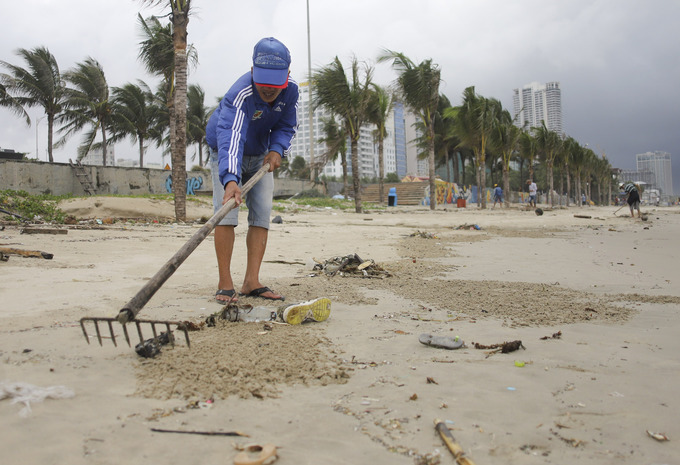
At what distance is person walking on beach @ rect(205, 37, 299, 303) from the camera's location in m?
Result: 3.02

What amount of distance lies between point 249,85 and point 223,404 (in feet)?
7.45

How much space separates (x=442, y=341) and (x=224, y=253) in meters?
1.70

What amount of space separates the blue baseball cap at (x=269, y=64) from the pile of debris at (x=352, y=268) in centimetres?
197

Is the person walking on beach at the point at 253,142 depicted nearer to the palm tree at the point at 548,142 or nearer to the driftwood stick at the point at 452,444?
the driftwood stick at the point at 452,444

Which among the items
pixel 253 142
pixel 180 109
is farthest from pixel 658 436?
pixel 180 109

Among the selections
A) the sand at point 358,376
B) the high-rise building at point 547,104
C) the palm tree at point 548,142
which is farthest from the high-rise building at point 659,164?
the sand at point 358,376

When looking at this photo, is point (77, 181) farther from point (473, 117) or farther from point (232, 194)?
point (232, 194)

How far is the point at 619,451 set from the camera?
1.31 m

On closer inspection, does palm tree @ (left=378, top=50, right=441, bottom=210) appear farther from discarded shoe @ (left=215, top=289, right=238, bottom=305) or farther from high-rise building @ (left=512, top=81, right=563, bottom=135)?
high-rise building @ (left=512, top=81, right=563, bottom=135)

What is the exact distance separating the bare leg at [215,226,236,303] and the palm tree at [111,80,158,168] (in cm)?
3243

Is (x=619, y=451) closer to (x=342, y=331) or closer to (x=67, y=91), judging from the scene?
(x=342, y=331)

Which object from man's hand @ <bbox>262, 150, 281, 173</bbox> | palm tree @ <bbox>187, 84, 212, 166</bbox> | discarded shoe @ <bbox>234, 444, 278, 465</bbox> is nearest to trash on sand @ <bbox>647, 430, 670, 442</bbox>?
discarded shoe @ <bbox>234, 444, 278, 465</bbox>

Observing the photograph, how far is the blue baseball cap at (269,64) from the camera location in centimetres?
302

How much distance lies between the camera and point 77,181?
20.1 metres
